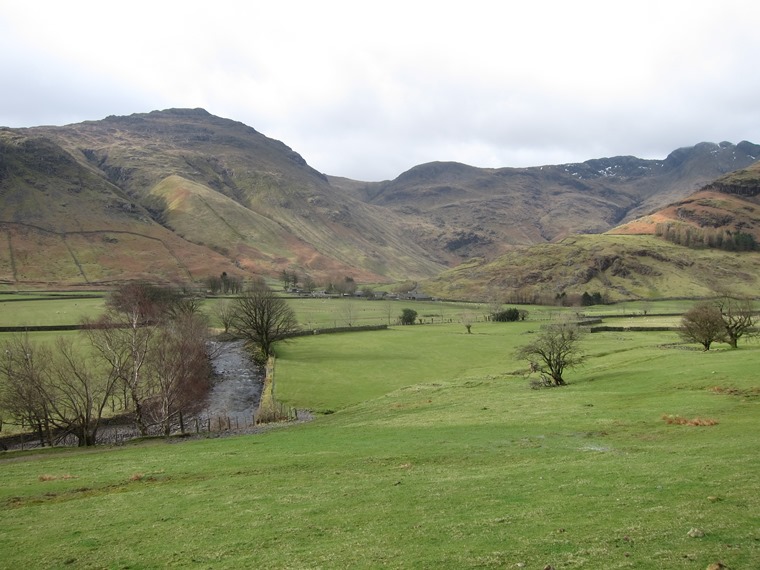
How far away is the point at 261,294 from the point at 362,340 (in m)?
25.1

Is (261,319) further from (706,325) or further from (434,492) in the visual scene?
(434,492)

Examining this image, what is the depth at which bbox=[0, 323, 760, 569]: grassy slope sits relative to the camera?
47.7 feet

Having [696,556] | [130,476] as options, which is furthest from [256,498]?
[696,556]

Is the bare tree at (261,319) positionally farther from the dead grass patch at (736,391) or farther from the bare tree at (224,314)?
the dead grass patch at (736,391)

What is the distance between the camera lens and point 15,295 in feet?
557

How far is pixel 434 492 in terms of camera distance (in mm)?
20391

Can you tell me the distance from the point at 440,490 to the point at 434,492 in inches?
13.6

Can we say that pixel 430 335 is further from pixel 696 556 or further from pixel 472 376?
pixel 696 556

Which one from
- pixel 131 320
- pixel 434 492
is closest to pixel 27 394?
pixel 131 320

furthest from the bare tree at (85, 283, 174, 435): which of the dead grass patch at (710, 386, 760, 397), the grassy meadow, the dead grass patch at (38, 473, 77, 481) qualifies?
the dead grass patch at (710, 386, 760, 397)

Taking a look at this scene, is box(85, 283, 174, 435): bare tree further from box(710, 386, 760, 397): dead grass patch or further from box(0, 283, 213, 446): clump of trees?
box(710, 386, 760, 397): dead grass patch

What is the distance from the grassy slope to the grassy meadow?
0.30 feet

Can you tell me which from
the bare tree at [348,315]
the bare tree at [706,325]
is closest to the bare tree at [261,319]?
the bare tree at [348,315]

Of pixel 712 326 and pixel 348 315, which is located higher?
pixel 712 326
